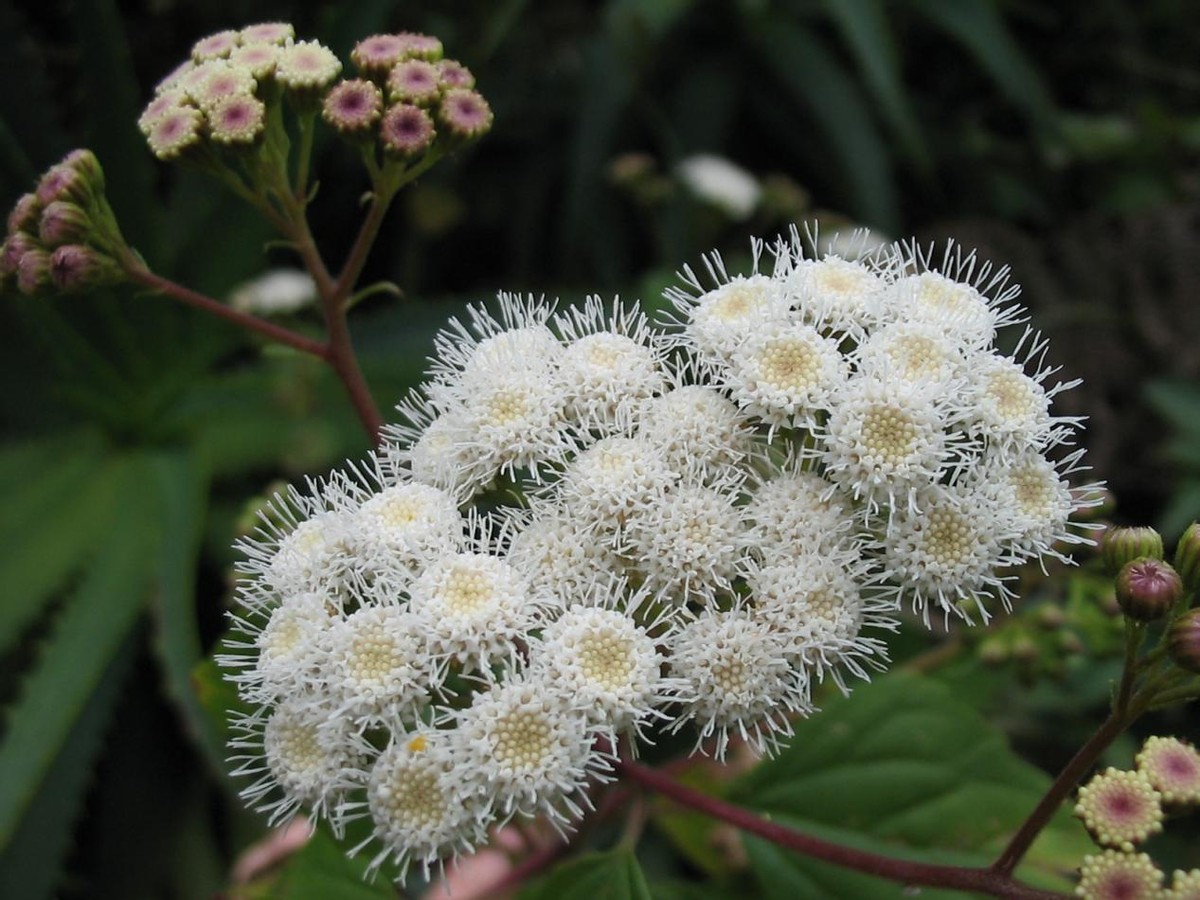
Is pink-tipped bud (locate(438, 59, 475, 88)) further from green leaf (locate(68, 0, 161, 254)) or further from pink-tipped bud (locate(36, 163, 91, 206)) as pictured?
green leaf (locate(68, 0, 161, 254))

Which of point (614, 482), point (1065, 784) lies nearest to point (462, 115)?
point (614, 482)

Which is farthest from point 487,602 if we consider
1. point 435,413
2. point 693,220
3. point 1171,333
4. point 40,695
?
point 1171,333

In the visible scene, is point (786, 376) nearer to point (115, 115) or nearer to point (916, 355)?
point (916, 355)

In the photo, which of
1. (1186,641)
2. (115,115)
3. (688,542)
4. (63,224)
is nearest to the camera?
(1186,641)

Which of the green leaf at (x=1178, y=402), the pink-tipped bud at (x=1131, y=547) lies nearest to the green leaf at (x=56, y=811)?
the pink-tipped bud at (x=1131, y=547)

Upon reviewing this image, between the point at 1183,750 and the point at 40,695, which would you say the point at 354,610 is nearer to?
the point at 1183,750

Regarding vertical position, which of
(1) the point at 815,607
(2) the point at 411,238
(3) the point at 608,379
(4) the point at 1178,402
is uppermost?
(2) the point at 411,238
